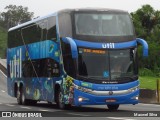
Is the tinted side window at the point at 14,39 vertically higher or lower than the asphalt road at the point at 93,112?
higher

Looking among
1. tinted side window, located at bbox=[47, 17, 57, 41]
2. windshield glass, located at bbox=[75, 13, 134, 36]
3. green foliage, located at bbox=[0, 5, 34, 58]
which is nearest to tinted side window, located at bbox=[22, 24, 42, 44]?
tinted side window, located at bbox=[47, 17, 57, 41]

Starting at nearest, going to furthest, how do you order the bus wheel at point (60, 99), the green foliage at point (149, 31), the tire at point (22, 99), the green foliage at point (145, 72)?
the bus wheel at point (60, 99)
the tire at point (22, 99)
the green foliage at point (145, 72)
the green foliage at point (149, 31)

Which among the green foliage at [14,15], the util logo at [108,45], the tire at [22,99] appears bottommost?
the tire at [22,99]

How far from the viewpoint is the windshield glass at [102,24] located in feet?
70.1

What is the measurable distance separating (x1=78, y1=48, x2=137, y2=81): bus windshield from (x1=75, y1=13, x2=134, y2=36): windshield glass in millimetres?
713

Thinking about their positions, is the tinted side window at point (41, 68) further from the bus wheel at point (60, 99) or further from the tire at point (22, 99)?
the tire at point (22, 99)

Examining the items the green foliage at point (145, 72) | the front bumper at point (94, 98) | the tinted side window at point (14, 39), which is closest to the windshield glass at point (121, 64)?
the front bumper at point (94, 98)

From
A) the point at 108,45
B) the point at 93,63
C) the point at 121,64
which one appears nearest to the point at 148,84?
the point at 121,64

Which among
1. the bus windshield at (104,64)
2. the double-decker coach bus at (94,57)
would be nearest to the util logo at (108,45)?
the double-decker coach bus at (94,57)

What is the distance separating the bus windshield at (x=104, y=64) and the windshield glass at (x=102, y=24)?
713 millimetres

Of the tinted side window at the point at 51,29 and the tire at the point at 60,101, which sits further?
the tinted side window at the point at 51,29

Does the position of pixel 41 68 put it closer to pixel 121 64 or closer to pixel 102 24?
pixel 102 24

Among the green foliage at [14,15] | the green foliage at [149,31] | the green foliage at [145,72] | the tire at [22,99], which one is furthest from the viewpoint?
the green foliage at [14,15]

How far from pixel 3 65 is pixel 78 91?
6778cm
